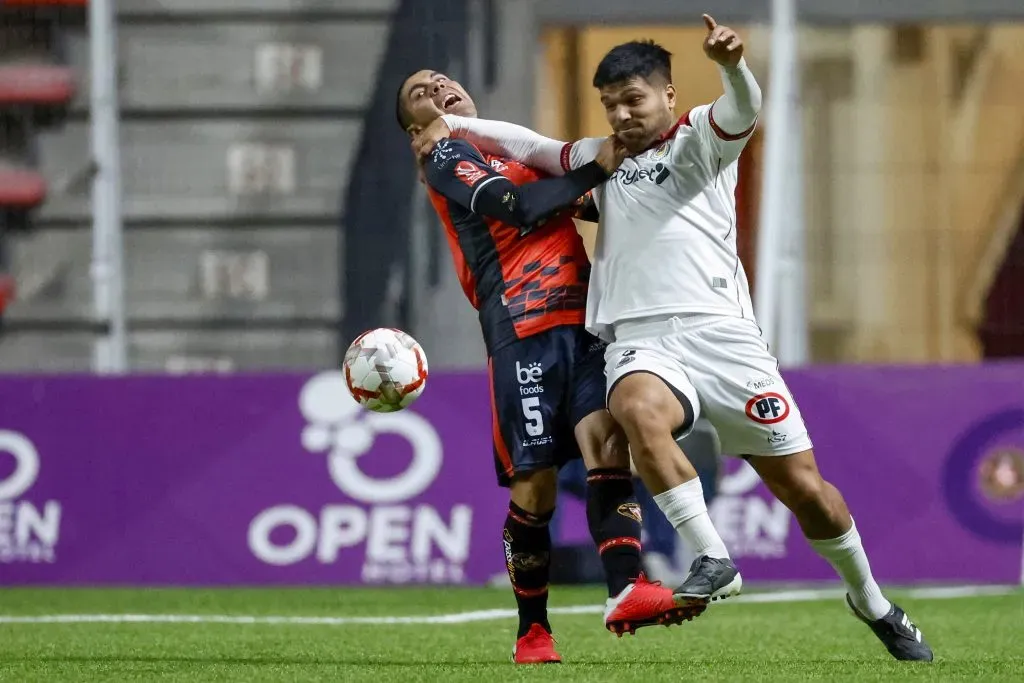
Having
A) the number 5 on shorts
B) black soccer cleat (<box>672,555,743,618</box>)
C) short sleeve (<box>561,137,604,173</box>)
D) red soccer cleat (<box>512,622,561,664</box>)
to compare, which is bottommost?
red soccer cleat (<box>512,622,561,664</box>)

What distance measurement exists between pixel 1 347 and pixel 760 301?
474 cm

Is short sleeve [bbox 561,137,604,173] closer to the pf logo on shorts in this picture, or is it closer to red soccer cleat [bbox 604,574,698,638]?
the pf logo on shorts

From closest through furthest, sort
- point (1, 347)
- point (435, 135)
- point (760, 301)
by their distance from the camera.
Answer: point (435, 135), point (760, 301), point (1, 347)

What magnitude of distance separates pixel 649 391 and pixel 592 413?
36 cm

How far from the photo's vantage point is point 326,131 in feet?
Result: 38.5

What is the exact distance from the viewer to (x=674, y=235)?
540cm

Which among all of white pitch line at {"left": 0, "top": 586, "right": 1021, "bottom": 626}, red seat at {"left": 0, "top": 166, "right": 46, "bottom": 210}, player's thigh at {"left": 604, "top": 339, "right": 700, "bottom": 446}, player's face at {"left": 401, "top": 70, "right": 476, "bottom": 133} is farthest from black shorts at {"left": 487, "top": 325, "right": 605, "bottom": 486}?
red seat at {"left": 0, "top": 166, "right": 46, "bottom": 210}

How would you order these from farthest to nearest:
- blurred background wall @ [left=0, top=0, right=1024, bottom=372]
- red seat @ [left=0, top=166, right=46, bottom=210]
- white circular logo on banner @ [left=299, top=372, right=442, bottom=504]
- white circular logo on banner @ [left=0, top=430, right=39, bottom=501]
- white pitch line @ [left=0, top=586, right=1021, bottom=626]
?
1. red seat @ [left=0, top=166, right=46, bottom=210]
2. blurred background wall @ [left=0, top=0, right=1024, bottom=372]
3. white circular logo on banner @ [left=0, top=430, right=39, bottom=501]
4. white circular logo on banner @ [left=299, top=372, right=442, bottom=504]
5. white pitch line @ [left=0, top=586, right=1021, bottom=626]

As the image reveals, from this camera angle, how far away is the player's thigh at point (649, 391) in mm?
5109

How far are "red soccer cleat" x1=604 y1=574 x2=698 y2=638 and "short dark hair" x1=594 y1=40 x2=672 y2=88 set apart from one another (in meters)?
1.49

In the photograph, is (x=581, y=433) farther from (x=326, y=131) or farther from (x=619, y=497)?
(x=326, y=131)

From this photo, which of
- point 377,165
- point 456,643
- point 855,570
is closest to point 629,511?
point 855,570

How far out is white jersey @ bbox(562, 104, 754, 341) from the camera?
536 centimetres

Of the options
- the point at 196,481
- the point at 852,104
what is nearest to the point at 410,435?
the point at 196,481
